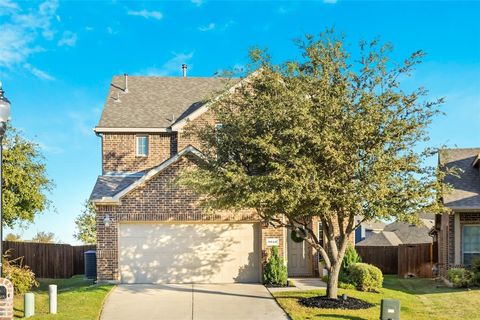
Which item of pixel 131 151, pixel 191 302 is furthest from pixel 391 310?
pixel 131 151

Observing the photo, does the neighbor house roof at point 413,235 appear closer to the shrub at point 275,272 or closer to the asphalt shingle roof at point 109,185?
the shrub at point 275,272

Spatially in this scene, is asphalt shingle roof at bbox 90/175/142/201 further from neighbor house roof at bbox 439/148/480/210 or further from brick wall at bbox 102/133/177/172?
neighbor house roof at bbox 439/148/480/210

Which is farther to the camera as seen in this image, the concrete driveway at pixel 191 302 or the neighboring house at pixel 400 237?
the neighboring house at pixel 400 237

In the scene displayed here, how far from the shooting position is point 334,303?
15.1 m

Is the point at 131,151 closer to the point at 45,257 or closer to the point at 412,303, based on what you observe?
the point at 45,257

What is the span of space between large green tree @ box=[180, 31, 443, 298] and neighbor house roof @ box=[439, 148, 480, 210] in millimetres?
4513

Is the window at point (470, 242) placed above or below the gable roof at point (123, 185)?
below

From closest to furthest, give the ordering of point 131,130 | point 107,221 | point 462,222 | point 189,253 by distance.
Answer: point 107,221, point 189,253, point 462,222, point 131,130

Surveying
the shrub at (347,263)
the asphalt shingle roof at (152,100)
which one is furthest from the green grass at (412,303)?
the asphalt shingle roof at (152,100)

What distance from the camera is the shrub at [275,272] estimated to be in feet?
62.6

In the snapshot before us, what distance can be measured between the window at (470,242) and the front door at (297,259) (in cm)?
589

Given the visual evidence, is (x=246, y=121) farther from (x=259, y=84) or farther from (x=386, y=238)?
(x=386, y=238)

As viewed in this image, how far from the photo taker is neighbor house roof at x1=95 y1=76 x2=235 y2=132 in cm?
2434

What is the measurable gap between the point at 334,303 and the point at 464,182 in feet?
29.6
